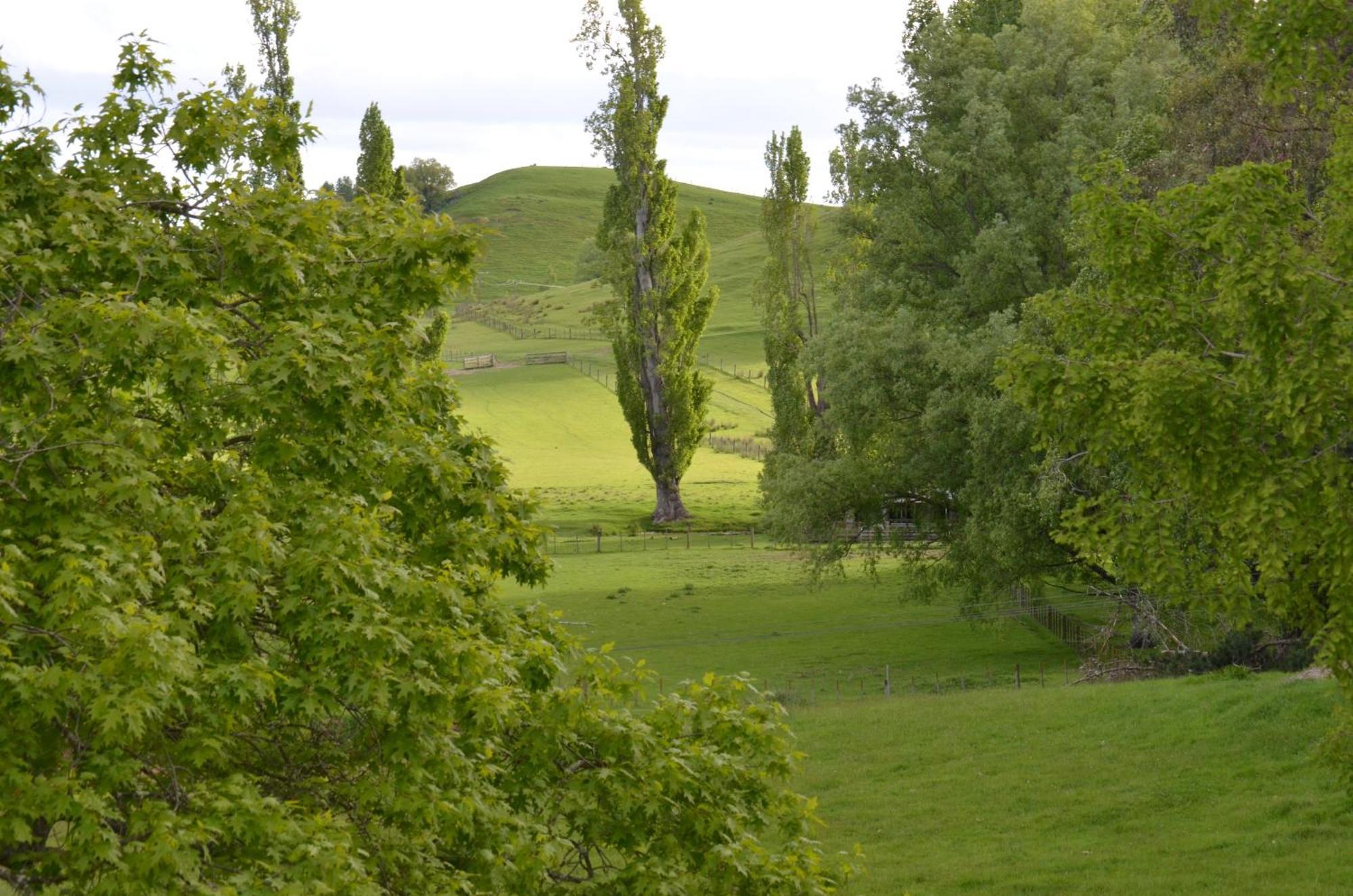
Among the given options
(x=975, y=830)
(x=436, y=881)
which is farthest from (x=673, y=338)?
(x=436, y=881)

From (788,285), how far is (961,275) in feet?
93.7

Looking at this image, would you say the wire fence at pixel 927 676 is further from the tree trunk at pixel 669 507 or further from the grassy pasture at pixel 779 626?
the tree trunk at pixel 669 507

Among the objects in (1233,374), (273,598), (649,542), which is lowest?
(649,542)

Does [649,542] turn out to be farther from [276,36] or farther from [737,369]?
[737,369]

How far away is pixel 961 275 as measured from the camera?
42.0 metres

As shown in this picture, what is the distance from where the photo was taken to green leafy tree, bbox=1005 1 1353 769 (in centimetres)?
1249

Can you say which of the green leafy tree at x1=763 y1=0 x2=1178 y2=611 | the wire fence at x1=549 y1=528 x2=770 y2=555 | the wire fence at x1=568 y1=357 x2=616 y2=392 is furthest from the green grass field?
the wire fence at x1=568 y1=357 x2=616 y2=392

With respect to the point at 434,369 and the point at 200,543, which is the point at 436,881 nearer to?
the point at 200,543

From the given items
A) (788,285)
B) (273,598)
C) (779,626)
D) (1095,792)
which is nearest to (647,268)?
(788,285)

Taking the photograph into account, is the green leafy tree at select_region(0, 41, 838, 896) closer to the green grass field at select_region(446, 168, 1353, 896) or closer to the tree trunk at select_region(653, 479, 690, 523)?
the green grass field at select_region(446, 168, 1353, 896)

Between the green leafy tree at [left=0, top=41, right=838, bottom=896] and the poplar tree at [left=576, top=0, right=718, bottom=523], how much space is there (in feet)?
186

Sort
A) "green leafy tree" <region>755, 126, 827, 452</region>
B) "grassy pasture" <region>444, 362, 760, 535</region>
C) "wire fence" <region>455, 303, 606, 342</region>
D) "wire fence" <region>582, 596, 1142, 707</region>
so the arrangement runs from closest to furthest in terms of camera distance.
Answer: "wire fence" <region>582, 596, 1142, 707</region>, "green leafy tree" <region>755, 126, 827, 452</region>, "grassy pasture" <region>444, 362, 760, 535</region>, "wire fence" <region>455, 303, 606, 342</region>

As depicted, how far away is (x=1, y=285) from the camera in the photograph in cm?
1003

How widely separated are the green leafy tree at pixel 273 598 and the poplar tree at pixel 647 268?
186ft
